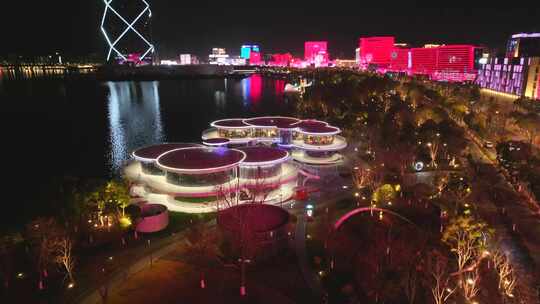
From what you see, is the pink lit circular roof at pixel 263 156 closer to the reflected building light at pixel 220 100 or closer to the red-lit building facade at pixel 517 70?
the reflected building light at pixel 220 100

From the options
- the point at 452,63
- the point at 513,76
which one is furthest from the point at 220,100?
the point at 452,63

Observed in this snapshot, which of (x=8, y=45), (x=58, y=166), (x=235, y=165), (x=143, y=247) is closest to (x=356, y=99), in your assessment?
(x=235, y=165)

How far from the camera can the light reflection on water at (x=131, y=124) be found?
40.6 metres

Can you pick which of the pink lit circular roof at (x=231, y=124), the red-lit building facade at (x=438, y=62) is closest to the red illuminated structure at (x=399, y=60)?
the red-lit building facade at (x=438, y=62)

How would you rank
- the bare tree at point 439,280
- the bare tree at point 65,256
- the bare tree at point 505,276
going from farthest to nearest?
1. the bare tree at point 65,256
2. the bare tree at point 505,276
3. the bare tree at point 439,280

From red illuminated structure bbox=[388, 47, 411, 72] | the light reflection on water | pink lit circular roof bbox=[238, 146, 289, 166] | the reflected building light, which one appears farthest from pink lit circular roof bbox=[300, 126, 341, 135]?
red illuminated structure bbox=[388, 47, 411, 72]

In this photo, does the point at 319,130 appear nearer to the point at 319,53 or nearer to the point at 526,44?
the point at 526,44

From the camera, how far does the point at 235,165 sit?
939 inches

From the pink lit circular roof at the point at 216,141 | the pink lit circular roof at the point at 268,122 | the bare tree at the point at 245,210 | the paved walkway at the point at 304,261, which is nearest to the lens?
the paved walkway at the point at 304,261

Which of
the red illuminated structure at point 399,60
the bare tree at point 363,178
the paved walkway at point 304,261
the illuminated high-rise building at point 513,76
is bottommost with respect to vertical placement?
the paved walkway at point 304,261

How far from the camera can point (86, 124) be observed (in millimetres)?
54875

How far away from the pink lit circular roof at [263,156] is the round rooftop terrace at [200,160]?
0.55 metres

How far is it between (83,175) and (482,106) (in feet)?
161

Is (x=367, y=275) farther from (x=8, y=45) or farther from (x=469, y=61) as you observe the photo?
(x=8, y=45)
